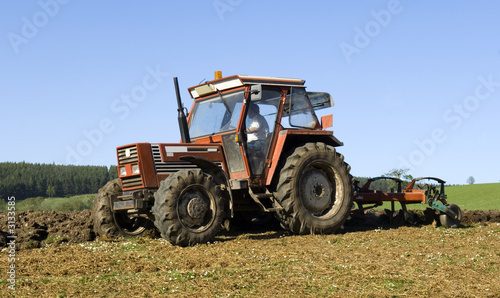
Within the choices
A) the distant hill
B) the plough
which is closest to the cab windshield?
the plough

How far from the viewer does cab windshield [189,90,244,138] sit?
9.98 meters

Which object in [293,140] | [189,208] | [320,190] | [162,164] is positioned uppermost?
[293,140]

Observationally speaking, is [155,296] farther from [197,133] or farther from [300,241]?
[197,133]

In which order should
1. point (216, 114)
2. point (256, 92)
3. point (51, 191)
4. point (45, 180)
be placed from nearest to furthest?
point (256, 92)
point (216, 114)
point (51, 191)
point (45, 180)

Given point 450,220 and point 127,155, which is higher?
point 127,155

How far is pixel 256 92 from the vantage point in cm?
955

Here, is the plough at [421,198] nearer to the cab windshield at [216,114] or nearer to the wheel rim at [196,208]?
the cab windshield at [216,114]

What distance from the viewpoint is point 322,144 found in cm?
1046

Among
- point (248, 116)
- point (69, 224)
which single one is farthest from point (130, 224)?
point (248, 116)

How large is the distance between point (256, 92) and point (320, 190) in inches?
91.6

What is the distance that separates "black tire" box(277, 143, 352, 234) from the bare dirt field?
1.08 feet

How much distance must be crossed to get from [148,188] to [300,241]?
2660 millimetres

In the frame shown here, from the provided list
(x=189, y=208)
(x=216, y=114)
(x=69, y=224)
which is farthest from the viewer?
(x=69, y=224)

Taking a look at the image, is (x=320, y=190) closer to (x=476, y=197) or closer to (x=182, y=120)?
(x=182, y=120)
